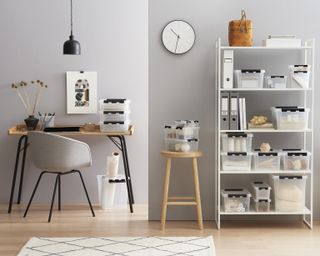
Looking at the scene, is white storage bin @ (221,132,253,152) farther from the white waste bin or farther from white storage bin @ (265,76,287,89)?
the white waste bin

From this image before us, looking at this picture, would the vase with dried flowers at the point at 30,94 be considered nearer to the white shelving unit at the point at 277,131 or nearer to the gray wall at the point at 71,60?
the gray wall at the point at 71,60

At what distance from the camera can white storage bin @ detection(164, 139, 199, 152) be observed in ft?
18.0

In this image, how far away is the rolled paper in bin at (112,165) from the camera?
631 cm

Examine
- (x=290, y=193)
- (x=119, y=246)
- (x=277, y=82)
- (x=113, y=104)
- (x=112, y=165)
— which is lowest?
(x=119, y=246)

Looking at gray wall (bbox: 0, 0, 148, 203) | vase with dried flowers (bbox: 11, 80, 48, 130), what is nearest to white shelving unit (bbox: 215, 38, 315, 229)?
gray wall (bbox: 0, 0, 148, 203)

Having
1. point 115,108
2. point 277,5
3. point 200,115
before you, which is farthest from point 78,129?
point 277,5

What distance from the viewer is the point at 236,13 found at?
18.6 ft

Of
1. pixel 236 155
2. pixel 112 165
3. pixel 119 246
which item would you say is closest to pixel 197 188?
pixel 236 155

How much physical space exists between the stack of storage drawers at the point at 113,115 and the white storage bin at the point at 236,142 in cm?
Result: 106

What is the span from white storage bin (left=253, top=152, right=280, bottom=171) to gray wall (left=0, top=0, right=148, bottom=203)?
60.1 inches

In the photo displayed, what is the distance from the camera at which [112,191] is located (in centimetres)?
639

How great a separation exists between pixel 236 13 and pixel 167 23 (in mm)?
584

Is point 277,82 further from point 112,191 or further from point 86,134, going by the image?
point 112,191

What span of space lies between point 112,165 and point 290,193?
5.65 ft
